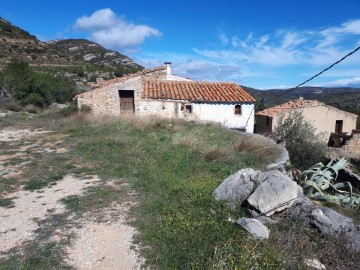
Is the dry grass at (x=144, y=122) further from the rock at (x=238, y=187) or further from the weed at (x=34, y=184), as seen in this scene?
the rock at (x=238, y=187)

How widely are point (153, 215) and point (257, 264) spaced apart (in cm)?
192

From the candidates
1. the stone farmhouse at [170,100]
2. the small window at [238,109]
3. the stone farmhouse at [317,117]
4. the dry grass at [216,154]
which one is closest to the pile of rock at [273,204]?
the dry grass at [216,154]

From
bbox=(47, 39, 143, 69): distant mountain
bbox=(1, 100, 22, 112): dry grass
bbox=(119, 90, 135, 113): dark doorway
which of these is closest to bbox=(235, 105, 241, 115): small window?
bbox=(119, 90, 135, 113): dark doorway

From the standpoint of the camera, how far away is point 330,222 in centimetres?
459

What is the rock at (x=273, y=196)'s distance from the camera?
4883 mm

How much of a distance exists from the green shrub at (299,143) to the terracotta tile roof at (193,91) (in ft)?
12.1

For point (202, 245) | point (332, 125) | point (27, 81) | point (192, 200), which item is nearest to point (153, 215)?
point (192, 200)

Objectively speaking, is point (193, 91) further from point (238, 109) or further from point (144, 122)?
point (144, 122)

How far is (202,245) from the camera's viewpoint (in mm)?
4012

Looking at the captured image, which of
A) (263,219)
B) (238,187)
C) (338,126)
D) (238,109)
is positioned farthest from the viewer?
(338,126)

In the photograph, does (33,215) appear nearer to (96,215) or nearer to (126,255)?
(96,215)

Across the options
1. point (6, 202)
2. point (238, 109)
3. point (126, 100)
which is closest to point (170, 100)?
point (126, 100)

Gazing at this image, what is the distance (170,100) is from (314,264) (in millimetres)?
14061

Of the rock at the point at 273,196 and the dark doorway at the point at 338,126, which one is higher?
the rock at the point at 273,196
